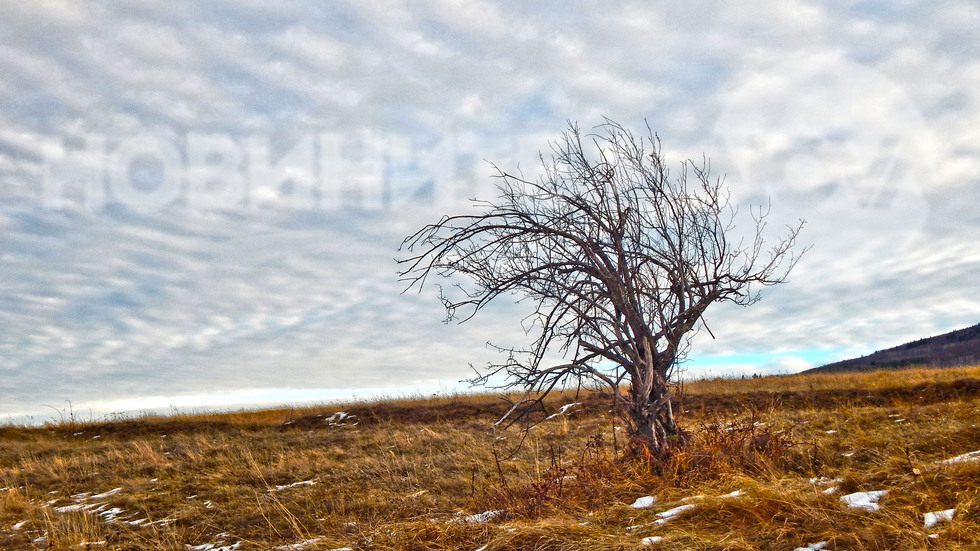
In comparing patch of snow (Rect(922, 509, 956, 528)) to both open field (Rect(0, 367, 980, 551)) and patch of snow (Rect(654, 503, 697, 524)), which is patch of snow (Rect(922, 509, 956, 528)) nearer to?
open field (Rect(0, 367, 980, 551))

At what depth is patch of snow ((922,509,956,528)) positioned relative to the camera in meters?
3.77

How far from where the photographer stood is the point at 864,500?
4.36 metres

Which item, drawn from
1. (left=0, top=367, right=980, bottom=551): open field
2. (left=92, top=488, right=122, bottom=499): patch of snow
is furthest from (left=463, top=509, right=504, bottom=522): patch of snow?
(left=92, top=488, right=122, bottom=499): patch of snow

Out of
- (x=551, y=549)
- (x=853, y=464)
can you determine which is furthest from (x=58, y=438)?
(x=853, y=464)

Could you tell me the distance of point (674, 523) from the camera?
14.8 feet

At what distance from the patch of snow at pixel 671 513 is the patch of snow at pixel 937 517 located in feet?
4.86

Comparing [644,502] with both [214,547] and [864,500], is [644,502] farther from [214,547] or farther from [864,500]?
[214,547]

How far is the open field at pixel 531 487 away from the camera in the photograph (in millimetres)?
4227

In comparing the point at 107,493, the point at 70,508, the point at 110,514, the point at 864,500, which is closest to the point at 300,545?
the point at 110,514

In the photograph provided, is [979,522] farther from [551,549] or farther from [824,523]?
[551,549]

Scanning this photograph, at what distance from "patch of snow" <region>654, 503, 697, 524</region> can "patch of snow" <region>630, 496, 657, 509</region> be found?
32cm

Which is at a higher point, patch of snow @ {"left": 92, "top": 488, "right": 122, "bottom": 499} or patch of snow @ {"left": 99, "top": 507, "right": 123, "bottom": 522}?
patch of snow @ {"left": 92, "top": 488, "right": 122, "bottom": 499}

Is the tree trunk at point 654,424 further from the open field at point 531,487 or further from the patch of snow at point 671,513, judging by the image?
the patch of snow at point 671,513

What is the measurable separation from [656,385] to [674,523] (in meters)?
2.41
